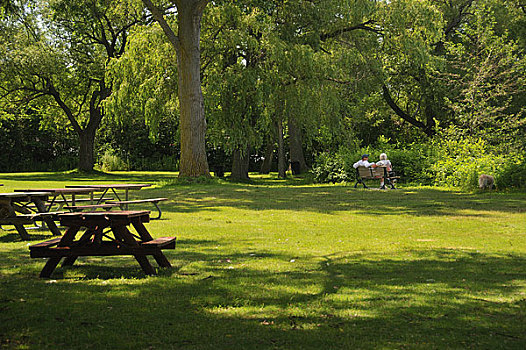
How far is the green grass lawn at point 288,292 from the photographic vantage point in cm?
406

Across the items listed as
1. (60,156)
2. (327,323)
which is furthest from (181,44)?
(60,156)

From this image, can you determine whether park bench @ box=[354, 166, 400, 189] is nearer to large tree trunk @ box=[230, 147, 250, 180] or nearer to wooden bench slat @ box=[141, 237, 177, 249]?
large tree trunk @ box=[230, 147, 250, 180]

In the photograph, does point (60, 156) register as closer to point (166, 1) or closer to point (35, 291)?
point (166, 1)

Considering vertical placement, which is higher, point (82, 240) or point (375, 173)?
point (375, 173)

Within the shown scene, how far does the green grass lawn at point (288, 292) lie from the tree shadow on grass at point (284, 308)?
0.04 ft

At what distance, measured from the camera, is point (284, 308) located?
4848 millimetres

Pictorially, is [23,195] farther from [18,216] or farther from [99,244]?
[99,244]

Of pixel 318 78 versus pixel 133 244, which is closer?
pixel 133 244

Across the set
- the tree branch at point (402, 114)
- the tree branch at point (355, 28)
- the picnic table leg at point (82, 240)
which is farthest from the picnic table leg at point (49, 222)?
the tree branch at point (402, 114)

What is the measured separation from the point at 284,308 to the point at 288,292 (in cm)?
56

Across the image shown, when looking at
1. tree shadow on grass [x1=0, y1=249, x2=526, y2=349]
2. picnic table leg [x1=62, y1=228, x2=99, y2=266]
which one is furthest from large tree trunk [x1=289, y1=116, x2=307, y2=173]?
picnic table leg [x1=62, y1=228, x2=99, y2=266]

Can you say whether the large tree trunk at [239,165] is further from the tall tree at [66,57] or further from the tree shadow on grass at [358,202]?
the tall tree at [66,57]

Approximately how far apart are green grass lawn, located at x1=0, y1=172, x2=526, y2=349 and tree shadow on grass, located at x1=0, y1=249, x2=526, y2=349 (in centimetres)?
1

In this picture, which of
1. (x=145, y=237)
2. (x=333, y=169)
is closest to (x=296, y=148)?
(x=333, y=169)
